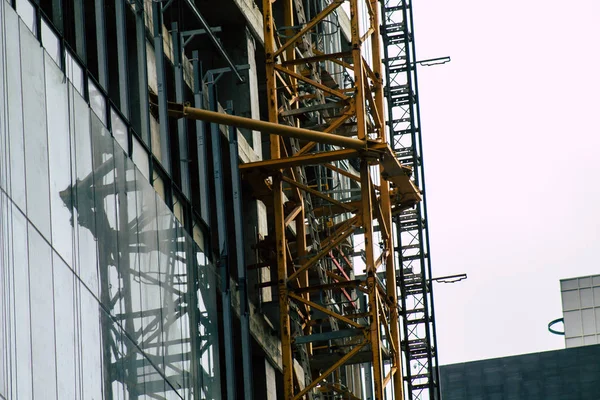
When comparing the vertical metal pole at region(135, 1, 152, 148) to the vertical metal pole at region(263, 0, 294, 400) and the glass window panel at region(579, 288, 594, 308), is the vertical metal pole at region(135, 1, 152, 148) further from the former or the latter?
the glass window panel at region(579, 288, 594, 308)

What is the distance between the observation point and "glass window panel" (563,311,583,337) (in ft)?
388

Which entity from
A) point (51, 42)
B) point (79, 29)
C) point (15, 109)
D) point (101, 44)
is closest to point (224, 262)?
point (101, 44)

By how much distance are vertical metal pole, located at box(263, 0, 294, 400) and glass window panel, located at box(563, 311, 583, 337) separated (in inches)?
3113

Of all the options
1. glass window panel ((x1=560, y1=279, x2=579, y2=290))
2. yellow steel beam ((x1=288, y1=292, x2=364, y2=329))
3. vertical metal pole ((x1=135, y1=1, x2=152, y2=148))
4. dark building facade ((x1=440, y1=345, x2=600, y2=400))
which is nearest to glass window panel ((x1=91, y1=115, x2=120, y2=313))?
vertical metal pole ((x1=135, y1=1, x2=152, y2=148))

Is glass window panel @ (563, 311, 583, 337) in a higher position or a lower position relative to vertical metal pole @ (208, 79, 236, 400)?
higher

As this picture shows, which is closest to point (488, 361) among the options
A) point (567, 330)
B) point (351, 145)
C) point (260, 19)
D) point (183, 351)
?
point (567, 330)

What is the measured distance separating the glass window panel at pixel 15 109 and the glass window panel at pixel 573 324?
98475mm

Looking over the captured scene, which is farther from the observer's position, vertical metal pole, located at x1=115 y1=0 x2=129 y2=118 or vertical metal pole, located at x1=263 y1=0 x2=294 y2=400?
vertical metal pole, located at x1=263 y1=0 x2=294 y2=400

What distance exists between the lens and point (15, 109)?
23328 mm

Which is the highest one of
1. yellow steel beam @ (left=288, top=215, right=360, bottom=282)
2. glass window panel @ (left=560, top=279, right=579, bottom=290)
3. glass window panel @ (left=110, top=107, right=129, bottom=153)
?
glass window panel @ (left=560, top=279, right=579, bottom=290)

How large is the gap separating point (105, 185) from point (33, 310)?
5.19 metres

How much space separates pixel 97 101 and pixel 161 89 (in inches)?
211

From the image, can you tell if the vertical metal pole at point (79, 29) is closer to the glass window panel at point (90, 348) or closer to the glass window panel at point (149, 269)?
the glass window panel at point (149, 269)

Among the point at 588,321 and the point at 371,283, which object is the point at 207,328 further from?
the point at 588,321
